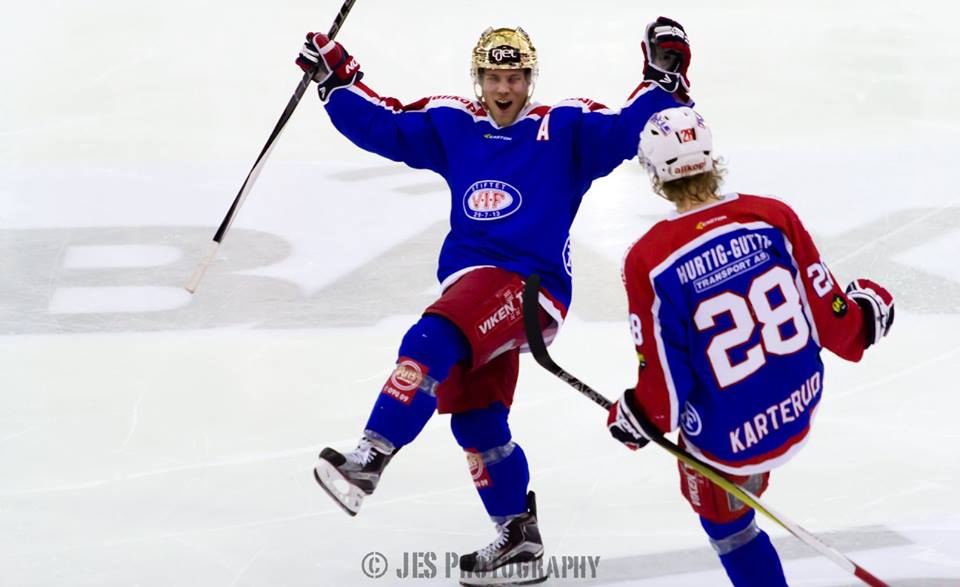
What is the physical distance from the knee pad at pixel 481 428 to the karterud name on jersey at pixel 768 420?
37.9 inches

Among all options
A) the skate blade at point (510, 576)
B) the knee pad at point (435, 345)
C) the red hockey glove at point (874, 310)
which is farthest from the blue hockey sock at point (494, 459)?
the red hockey glove at point (874, 310)

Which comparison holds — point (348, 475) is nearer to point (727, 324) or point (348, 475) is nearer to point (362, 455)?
point (362, 455)

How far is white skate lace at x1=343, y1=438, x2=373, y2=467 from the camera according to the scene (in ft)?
10.3

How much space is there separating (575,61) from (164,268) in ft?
12.3

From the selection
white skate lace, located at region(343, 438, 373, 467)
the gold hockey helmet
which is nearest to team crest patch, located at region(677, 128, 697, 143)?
the gold hockey helmet

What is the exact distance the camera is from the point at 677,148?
277cm

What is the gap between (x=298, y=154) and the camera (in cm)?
735

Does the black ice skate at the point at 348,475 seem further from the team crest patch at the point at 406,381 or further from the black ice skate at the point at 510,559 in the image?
the black ice skate at the point at 510,559

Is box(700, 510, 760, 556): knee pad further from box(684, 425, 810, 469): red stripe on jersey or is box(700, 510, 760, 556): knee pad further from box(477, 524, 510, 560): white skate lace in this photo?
box(477, 524, 510, 560): white skate lace

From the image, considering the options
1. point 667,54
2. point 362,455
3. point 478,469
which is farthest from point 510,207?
point 362,455

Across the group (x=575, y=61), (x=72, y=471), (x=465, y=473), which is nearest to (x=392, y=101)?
(x=465, y=473)

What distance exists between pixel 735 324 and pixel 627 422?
0.32 meters

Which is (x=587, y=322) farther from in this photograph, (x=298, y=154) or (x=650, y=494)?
(x=298, y=154)

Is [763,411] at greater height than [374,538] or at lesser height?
greater
